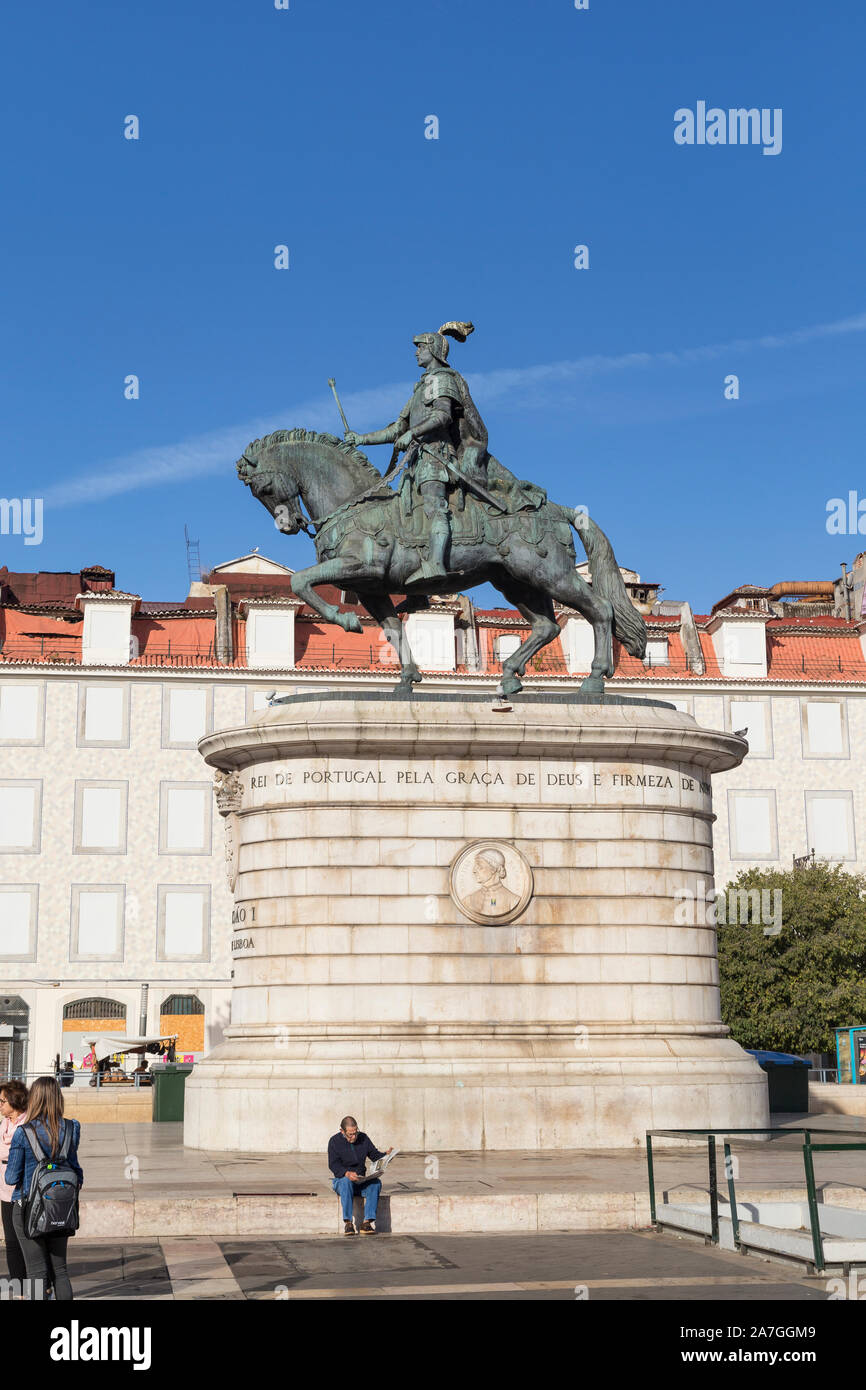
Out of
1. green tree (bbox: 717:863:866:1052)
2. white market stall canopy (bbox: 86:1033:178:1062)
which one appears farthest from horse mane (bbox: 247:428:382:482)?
green tree (bbox: 717:863:866:1052)

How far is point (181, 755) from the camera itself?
189 feet

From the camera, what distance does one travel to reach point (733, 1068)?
1992 centimetres

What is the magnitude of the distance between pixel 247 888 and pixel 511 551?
229 inches

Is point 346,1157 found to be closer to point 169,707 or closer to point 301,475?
point 301,475

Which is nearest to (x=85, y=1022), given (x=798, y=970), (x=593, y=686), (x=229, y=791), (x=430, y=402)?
(x=798, y=970)

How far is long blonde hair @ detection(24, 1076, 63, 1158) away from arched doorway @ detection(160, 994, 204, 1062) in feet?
152

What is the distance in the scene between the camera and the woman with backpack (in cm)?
939

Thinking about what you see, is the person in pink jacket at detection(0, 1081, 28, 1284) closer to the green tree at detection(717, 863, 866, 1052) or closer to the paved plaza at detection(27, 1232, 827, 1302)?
the paved plaza at detection(27, 1232, 827, 1302)

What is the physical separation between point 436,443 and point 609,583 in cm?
320

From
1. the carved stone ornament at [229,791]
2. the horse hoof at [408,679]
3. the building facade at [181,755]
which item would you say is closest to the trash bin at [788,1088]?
the horse hoof at [408,679]

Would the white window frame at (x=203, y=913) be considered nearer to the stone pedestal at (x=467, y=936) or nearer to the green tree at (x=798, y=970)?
the green tree at (x=798, y=970)

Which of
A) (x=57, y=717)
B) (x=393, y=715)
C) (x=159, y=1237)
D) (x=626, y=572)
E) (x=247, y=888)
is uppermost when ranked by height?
(x=626, y=572)
